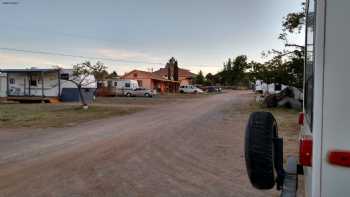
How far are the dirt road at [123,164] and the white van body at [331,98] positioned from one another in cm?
382

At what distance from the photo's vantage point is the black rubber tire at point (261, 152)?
2.24 meters

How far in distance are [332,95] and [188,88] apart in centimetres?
6613

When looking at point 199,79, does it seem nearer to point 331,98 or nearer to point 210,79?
point 210,79

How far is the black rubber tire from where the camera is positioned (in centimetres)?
224

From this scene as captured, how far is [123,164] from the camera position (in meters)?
7.50

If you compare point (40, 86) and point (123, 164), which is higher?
point (40, 86)

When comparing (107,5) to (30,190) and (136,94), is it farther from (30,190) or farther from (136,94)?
(136,94)

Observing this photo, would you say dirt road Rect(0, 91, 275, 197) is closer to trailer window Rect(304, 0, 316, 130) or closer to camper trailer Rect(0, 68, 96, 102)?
trailer window Rect(304, 0, 316, 130)

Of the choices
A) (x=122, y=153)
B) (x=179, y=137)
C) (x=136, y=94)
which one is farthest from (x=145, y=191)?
(x=136, y=94)

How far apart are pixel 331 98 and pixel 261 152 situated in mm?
592

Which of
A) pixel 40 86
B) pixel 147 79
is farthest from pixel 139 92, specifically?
pixel 40 86

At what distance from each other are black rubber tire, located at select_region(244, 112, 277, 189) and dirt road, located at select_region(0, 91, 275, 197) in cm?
330

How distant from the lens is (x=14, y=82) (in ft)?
118

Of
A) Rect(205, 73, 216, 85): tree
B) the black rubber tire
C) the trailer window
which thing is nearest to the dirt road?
the trailer window
